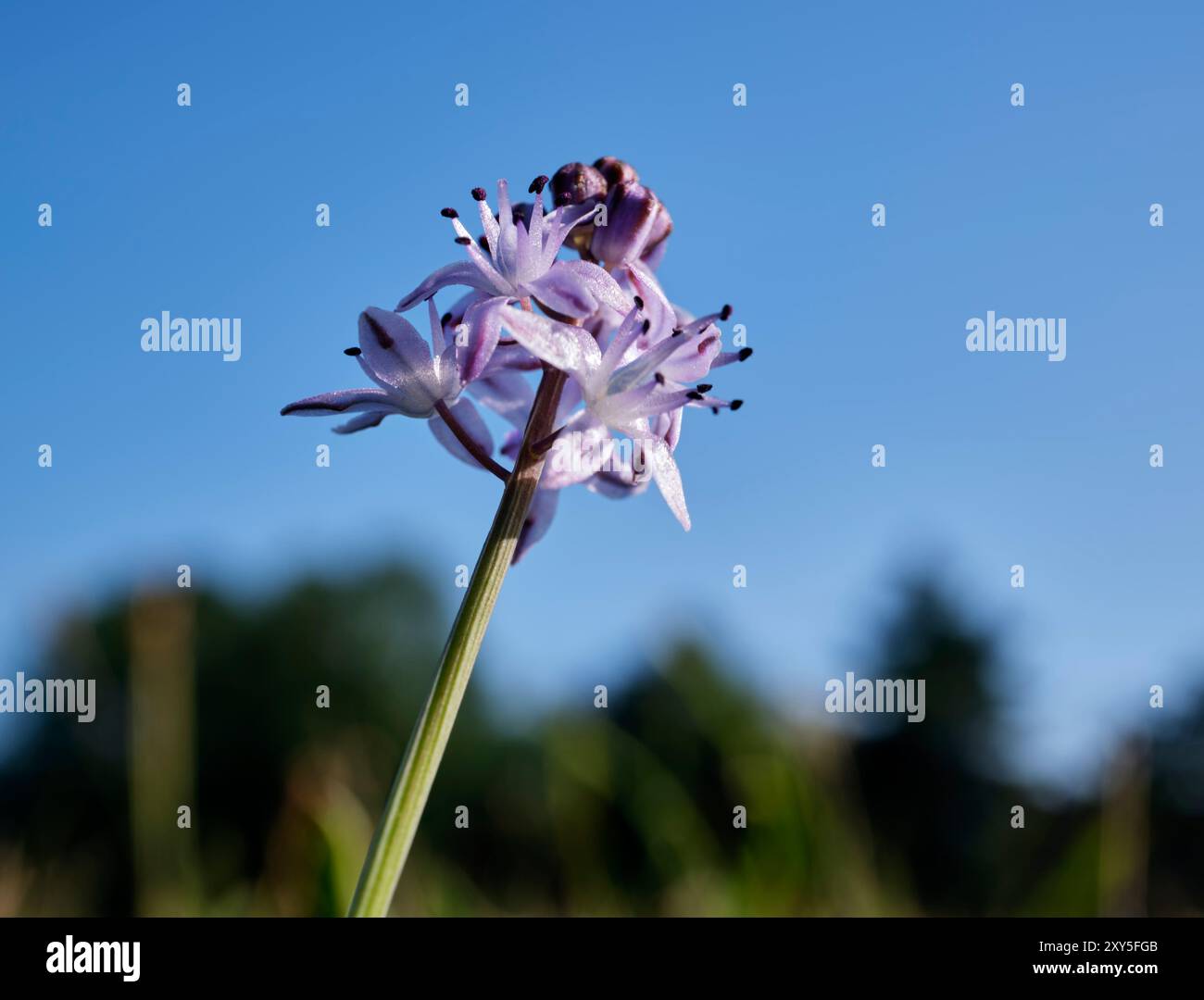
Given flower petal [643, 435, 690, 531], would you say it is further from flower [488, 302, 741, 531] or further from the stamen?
the stamen

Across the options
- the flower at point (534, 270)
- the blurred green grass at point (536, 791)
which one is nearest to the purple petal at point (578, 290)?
the flower at point (534, 270)

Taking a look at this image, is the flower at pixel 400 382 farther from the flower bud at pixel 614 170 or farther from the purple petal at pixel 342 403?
the flower bud at pixel 614 170

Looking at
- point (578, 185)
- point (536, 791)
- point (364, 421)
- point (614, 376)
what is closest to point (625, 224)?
point (578, 185)

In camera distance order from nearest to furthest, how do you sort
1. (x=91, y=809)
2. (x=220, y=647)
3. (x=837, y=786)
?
(x=837, y=786)
(x=91, y=809)
(x=220, y=647)

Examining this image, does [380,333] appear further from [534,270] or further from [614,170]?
[614,170]
